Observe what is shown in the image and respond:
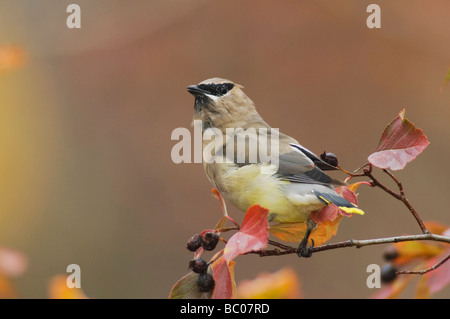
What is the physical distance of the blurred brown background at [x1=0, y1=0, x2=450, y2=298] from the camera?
228 inches

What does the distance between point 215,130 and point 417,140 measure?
1242 mm

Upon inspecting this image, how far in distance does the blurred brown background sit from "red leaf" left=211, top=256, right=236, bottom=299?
339 centimetres

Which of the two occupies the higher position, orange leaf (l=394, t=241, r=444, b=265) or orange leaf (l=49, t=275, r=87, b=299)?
orange leaf (l=394, t=241, r=444, b=265)

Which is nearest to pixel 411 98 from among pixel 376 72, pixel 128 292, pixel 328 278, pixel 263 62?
pixel 376 72

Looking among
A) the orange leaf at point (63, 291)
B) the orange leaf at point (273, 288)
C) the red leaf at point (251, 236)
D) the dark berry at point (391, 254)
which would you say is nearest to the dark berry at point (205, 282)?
the orange leaf at point (273, 288)

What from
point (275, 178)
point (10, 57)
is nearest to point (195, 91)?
point (275, 178)

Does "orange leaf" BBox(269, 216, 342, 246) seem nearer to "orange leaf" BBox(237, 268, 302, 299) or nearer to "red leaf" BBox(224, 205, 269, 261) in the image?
"orange leaf" BBox(237, 268, 302, 299)

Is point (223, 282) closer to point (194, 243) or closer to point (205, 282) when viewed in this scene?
point (205, 282)

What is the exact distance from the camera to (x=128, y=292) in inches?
226

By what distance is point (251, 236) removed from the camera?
1992mm

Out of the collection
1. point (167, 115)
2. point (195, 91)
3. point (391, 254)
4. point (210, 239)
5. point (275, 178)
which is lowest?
point (391, 254)

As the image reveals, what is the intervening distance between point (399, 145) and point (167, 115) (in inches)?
173

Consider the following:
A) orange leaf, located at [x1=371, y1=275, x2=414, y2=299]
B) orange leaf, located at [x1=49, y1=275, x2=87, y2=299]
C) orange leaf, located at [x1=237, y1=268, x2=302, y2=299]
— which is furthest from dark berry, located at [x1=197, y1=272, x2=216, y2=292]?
orange leaf, located at [x1=371, y1=275, x2=414, y2=299]

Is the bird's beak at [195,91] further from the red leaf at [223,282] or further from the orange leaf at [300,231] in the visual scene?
the red leaf at [223,282]
